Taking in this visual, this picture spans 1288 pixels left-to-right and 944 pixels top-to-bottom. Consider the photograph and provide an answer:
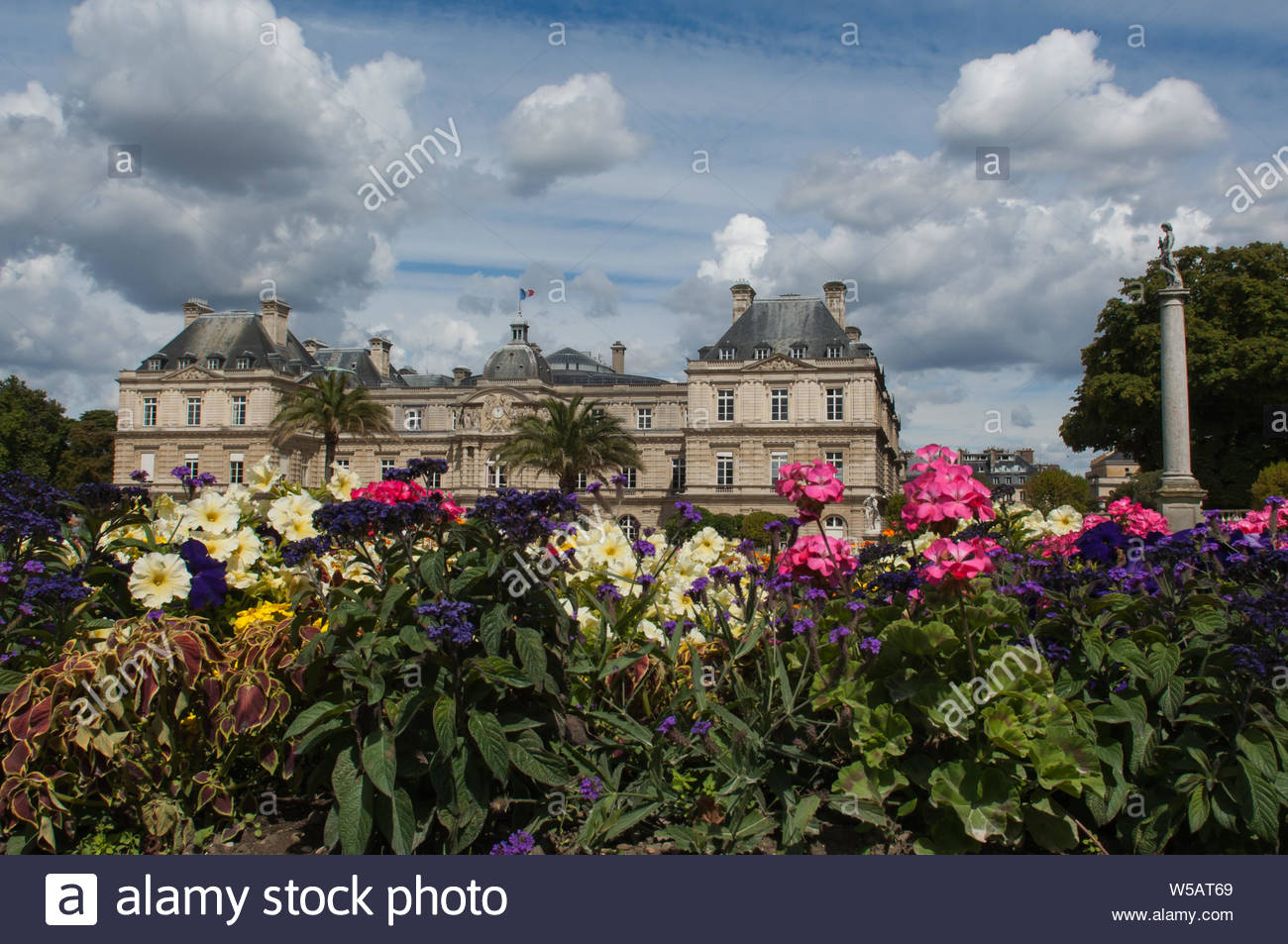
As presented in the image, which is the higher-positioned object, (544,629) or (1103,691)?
(544,629)

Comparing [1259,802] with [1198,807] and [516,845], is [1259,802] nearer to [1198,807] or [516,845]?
[1198,807]

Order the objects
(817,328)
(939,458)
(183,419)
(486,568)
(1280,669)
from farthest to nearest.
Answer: (183,419)
(817,328)
(939,458)
(486,568)
(1280,669)

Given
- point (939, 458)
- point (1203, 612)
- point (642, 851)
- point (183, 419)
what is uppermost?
point (183, 419)

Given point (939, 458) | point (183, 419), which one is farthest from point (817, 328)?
point (939, 458)

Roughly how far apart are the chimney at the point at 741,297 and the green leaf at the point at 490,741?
52.9m

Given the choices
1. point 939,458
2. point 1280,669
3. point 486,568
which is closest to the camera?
point 1280,669

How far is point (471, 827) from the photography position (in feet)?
10.8

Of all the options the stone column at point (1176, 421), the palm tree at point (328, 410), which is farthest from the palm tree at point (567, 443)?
the stone column at point (1176, 421)

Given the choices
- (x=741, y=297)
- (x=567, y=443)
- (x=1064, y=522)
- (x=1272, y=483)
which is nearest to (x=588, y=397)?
(x=741, y=297)

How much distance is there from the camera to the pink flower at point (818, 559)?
3.95 m

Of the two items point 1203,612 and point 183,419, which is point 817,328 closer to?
point 183,419

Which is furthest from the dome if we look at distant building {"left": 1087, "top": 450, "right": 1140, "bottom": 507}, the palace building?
distant building {"left": 1087, "top": 450, "right": 1140, "bottom": 507}

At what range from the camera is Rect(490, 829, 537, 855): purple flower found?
3.33 metres

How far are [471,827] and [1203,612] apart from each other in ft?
9.54
